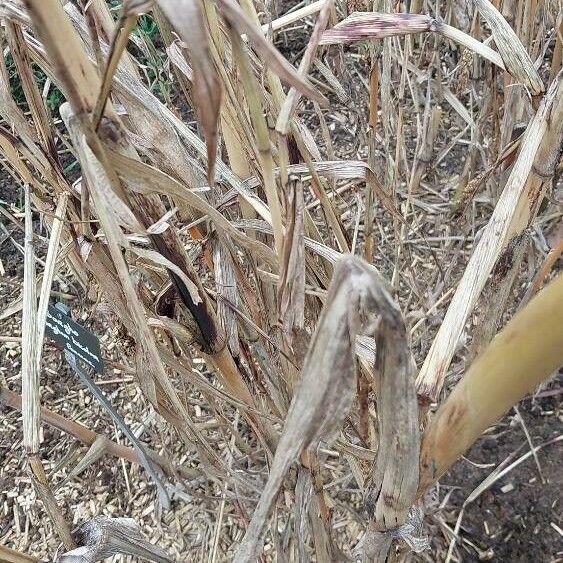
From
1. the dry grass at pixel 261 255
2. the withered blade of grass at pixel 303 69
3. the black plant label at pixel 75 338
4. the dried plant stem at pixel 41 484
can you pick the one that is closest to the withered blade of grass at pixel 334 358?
the dry grass at pixel 261 255

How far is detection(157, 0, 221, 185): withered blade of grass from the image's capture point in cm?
22

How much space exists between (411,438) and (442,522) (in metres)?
0.67

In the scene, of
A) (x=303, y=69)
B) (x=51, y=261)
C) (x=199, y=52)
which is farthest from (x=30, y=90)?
(x=199, y=52)

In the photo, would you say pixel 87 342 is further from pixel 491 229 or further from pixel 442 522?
pixel 442 522

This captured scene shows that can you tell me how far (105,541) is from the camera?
20.6 inches

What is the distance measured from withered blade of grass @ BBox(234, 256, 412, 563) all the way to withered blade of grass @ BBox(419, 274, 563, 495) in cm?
7

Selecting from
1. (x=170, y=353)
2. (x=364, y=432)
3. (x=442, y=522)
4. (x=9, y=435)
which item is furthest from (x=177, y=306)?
(x=9, y=435)

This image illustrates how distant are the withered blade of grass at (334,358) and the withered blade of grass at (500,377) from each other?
70mm

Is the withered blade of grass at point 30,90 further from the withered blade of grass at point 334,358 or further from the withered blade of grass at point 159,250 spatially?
the withered blade of grass at point 334,358

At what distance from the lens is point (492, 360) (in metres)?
0.35

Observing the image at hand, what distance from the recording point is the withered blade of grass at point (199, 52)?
221 millimetres

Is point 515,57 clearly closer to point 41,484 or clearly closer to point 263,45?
point 263,45

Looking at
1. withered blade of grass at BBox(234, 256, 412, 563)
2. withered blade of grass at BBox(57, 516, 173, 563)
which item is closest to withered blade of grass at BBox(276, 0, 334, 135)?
withered blade of grass at BBox(234, 256, 412, 563)

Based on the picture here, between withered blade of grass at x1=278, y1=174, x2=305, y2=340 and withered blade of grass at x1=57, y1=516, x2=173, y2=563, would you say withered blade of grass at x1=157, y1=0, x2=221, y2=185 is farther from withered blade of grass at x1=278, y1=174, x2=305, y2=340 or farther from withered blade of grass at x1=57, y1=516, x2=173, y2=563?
withered blade of grass at x1=57, y1=516, x2=173, y2=563
